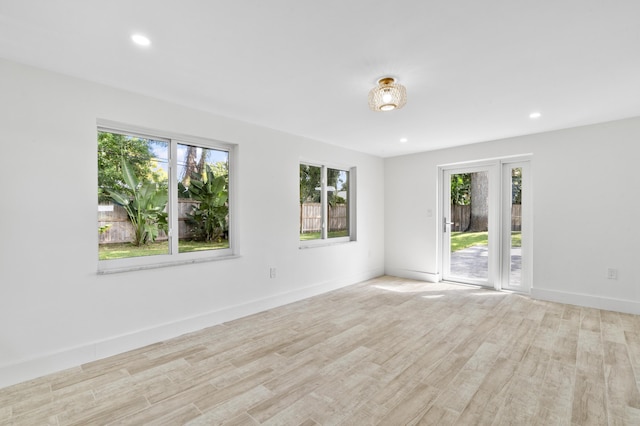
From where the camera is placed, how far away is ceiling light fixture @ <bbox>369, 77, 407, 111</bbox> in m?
2.57

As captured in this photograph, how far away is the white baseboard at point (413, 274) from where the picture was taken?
548 cm

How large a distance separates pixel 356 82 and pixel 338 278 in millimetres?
3300

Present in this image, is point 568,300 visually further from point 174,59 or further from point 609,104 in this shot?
point 174,59

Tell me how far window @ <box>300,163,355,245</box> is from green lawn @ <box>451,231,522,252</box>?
73.3 inches

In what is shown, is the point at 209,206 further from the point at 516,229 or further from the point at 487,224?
the point at 516,229

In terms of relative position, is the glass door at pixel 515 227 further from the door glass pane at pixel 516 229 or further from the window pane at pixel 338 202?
the window pane at pixel 338 202

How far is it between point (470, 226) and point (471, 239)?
227 mm

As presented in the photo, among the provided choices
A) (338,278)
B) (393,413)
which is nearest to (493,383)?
(393,413)

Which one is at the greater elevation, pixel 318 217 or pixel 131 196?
pixel 131 196

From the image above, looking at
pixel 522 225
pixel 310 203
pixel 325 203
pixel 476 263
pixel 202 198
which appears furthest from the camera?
pixel 476 263

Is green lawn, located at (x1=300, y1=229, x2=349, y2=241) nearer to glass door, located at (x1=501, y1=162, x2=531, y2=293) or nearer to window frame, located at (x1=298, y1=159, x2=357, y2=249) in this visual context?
window frame, located at (x1=298, y1=159, x2=357, y2=249)

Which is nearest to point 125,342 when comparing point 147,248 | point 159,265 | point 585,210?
point 159,265

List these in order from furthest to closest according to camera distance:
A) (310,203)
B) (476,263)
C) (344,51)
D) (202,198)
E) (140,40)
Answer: (476,263), (310,203), (202,198), (344,51), (140,40)

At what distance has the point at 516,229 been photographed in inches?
187
